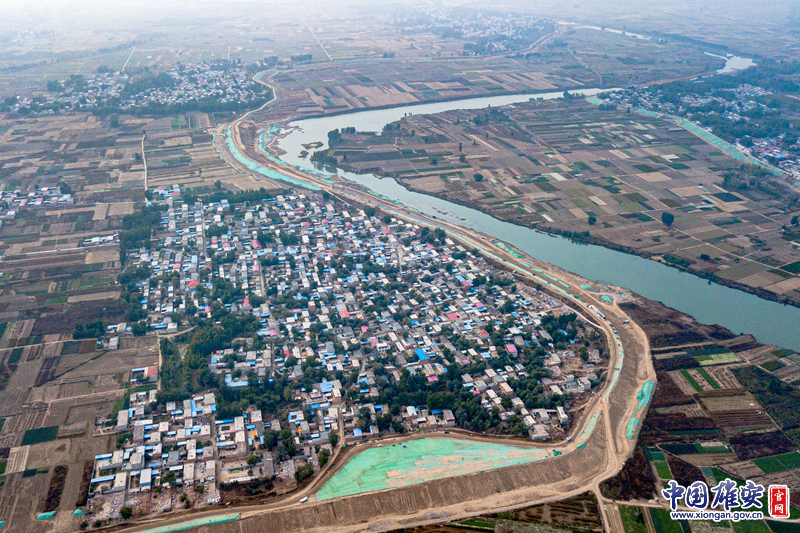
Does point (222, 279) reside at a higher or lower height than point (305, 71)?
lower

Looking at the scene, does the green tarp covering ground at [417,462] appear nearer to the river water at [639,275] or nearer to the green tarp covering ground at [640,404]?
the green tarp covering ground at [640,404]

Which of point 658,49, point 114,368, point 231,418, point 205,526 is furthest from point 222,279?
point 658,49

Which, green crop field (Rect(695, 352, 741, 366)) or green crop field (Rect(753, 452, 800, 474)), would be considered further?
green crop field (Rect(695, 352, 741, 366))

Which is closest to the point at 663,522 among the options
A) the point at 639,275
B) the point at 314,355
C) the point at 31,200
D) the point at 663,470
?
the point at 663,470

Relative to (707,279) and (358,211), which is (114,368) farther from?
(707,279)

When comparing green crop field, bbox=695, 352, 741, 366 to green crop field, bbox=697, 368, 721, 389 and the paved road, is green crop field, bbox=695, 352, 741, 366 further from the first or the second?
the paved road

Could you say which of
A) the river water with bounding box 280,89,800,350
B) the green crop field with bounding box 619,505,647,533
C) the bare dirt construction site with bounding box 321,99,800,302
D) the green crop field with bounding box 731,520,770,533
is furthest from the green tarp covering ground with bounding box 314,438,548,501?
Result: the bare dirt construction site with bounding box 321,99,800,302
